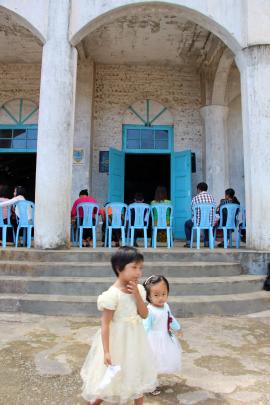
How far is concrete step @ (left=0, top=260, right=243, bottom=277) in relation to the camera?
5.13 metres

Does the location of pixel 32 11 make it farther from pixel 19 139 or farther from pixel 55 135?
pixel 19 139

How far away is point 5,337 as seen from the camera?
3.54 meters

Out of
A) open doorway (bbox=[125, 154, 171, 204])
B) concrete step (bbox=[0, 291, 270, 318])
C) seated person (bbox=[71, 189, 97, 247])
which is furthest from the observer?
open doorway (bbox=[125, 154, 171, 204])

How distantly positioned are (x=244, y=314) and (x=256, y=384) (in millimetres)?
2189

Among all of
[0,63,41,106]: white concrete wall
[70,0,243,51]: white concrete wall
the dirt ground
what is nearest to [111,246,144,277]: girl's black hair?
the dirt ground

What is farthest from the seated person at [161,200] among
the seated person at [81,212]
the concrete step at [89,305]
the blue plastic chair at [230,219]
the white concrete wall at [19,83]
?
the white concrete wall at [19,83]

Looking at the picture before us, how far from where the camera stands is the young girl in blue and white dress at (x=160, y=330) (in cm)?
242

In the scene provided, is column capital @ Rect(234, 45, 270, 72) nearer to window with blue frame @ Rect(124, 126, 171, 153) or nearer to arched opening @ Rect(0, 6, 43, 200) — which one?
window with blue frame @ Rect(124, 126, 171, 153)

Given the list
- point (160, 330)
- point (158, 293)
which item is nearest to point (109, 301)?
point (158, 293)

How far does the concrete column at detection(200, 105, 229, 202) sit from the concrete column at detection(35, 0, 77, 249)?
4366 mm

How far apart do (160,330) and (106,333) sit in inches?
25.3

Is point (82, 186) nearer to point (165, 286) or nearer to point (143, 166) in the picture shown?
point (143, 166)

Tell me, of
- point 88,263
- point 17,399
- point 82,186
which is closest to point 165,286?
point 17,399

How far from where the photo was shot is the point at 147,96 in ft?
33.1
